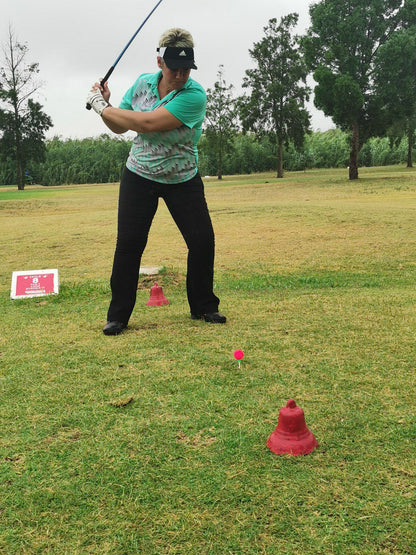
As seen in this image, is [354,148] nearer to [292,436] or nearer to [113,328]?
[113,328]

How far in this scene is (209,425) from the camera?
106 inches

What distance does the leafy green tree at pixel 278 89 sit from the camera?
4356cm

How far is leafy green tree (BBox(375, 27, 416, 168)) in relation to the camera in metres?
29.9

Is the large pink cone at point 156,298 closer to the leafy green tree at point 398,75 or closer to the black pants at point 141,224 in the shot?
the black pants at point 141,224

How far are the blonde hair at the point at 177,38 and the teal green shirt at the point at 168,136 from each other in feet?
0.87

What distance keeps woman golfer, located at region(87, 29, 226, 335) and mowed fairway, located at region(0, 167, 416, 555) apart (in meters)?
0.37

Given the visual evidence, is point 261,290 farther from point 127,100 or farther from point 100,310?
point 127,100

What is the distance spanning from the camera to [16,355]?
385 cm

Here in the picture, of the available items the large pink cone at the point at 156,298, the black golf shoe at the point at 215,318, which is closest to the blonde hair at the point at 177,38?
the black golf shoe at the point at 215,318

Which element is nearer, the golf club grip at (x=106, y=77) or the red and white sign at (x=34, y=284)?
the golf club grip at (x=106, y=77)

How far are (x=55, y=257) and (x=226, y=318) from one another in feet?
16.7

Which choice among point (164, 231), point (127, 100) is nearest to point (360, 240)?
point (164, 231)

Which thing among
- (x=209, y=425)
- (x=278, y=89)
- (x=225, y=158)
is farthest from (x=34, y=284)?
(x=225, y=158)

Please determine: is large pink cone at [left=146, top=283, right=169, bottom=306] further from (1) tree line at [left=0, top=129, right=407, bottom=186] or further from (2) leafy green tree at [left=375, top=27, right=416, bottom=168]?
(1) tree line at [left=0, top=129, right=407, bottom=186]
